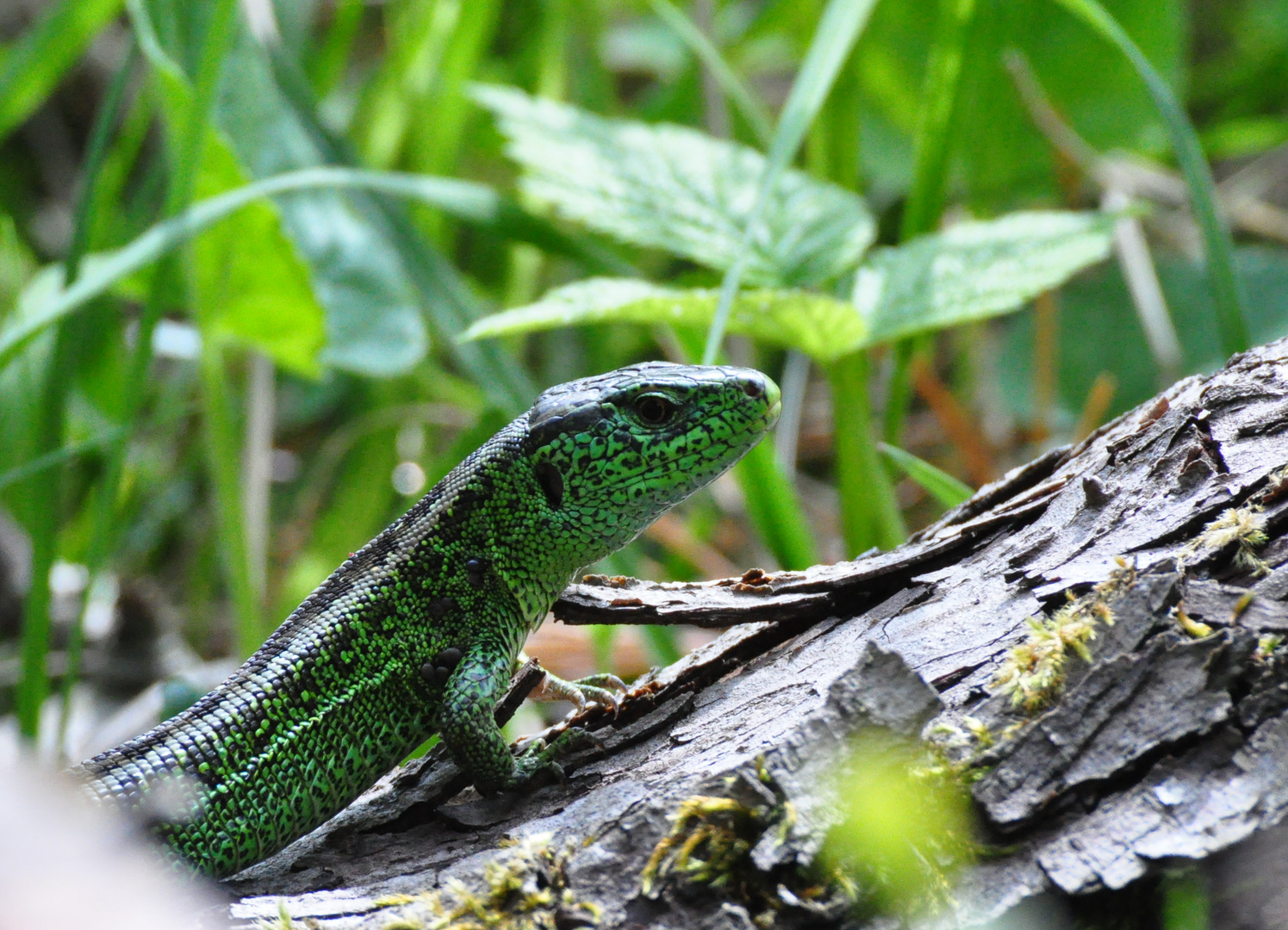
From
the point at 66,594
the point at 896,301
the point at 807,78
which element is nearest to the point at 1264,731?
the point at 896,301

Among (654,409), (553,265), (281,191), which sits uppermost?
(281,191)

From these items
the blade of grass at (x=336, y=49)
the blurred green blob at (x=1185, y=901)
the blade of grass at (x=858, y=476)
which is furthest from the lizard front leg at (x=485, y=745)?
the blade of grass at (x=336, y=49)

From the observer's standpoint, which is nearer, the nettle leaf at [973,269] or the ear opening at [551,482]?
the ear opening at [551,482]

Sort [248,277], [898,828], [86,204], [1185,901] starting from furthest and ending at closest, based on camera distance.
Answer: [248,277] → [86,204] → [898,828] → [1185,901]

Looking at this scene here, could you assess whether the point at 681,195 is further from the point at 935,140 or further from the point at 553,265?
the point at 553,265

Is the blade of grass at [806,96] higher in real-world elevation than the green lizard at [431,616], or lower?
higher

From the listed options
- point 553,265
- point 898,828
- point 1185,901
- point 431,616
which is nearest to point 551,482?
point 431,616

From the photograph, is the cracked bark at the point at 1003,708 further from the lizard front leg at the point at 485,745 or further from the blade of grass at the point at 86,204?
the blade of grass at the point at 86,204

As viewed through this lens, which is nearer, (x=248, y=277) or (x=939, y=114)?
(x=939, y=114)

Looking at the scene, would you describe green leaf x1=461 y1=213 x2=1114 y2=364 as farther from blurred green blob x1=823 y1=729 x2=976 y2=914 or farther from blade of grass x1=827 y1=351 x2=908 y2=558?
blurred green blob x1=823 y1=729 x2=976 y2=914
